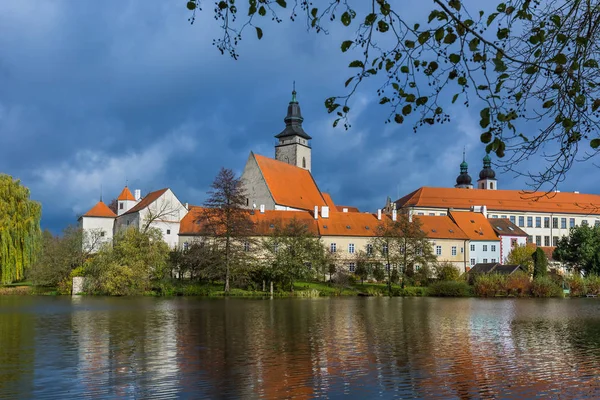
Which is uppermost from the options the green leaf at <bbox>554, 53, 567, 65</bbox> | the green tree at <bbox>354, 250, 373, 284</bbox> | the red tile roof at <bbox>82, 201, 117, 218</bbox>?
the red tile roof at <bbox>82, 201, 117, 218</bbox>

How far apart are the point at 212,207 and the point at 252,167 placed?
20657 mm

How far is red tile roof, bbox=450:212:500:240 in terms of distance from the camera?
66250 mm

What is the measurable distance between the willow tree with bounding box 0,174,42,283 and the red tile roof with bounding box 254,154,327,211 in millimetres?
26661

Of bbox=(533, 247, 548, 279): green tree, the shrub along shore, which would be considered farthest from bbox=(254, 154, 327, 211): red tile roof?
bbox=(533, 247, 548, 279): green tree

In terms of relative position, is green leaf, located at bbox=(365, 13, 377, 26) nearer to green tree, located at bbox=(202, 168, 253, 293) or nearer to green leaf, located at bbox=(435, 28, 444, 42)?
green leaf, located at bbox=(435, 28, 444, 42)

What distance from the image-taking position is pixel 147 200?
58656 millimetres

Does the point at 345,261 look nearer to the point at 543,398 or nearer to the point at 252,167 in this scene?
the point at 252,167

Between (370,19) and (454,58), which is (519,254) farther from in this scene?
(370,19)

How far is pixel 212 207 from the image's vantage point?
46.8 meters

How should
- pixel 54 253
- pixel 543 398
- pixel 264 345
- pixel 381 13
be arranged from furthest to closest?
pixel 54 253
pixel 264 345
pixel 543 398
pixel 381 13

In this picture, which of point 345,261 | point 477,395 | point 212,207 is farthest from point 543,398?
point 345,261

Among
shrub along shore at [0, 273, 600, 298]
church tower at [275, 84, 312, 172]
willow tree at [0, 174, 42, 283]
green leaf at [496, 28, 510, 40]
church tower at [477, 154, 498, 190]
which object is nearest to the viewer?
green leaf at [496, 28, 510, 40]

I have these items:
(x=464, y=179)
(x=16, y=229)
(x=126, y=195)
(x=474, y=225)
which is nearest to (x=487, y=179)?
(x=464, y=179)

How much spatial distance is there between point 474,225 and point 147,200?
35.2 meters
